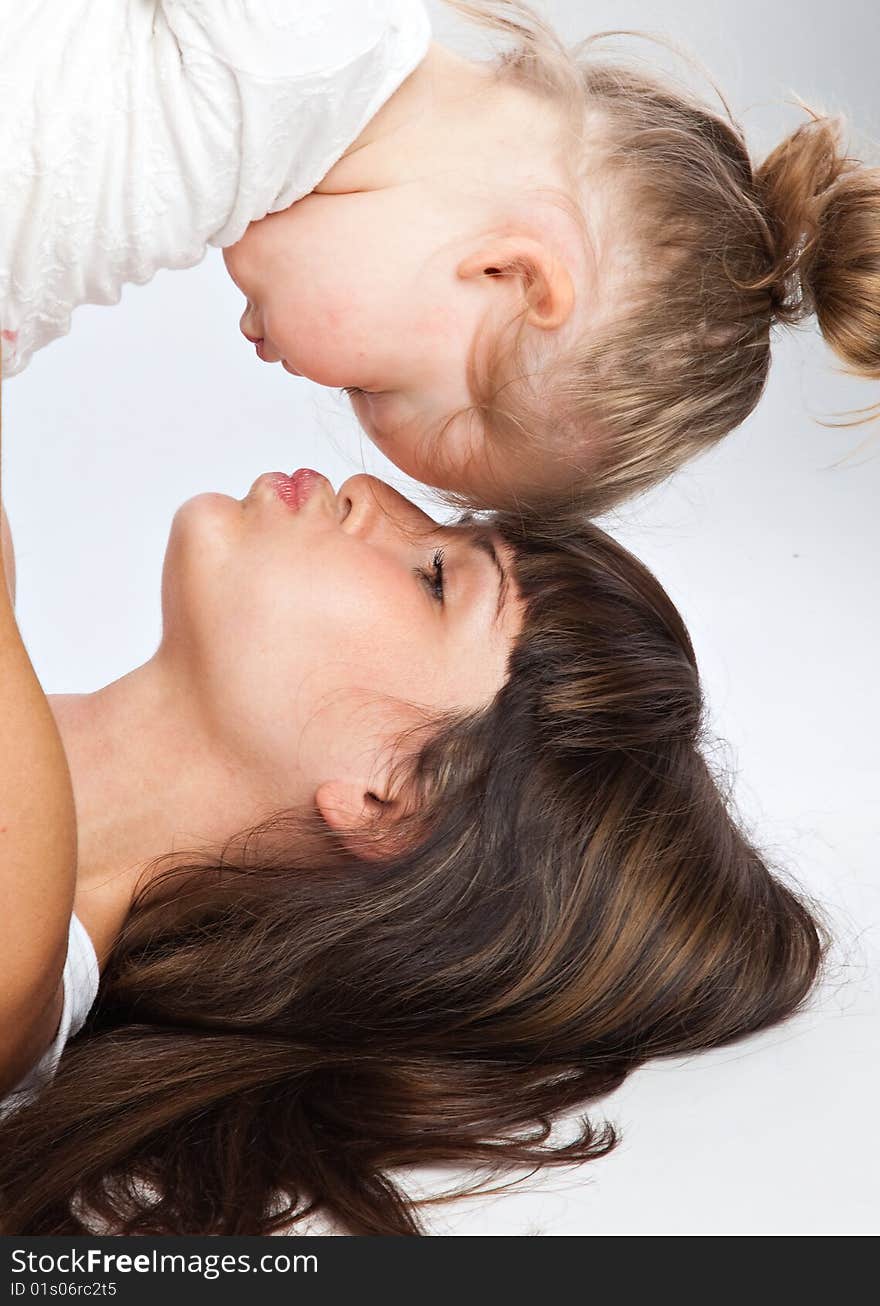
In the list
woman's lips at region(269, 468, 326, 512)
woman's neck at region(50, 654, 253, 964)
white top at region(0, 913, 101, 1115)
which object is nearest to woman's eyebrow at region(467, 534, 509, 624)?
woman's lips at region(269, 468, 326, 512)

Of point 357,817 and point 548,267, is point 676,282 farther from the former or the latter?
point 357,817

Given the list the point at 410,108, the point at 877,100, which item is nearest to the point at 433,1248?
the point at 410,108

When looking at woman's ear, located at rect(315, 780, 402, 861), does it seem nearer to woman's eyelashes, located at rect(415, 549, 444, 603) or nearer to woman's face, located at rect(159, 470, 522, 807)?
woman's face, located at rect(159, 470, 522, 807)

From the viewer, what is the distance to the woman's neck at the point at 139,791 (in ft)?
5.97

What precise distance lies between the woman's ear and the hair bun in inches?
31.1

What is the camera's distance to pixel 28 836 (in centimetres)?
143

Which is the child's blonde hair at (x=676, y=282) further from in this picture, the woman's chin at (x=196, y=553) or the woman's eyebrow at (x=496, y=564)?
the woman's chin at (x=196, y=553)

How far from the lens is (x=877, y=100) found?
11.1 ft

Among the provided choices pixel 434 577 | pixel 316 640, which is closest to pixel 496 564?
pixel 434 577

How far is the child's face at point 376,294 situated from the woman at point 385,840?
0.17 m

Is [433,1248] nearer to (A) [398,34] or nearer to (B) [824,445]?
(A) [398,34]

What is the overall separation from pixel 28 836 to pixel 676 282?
1001 millimetres

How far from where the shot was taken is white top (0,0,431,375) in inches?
67.6

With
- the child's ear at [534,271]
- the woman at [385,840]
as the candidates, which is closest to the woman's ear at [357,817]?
the woman at [385,840]
